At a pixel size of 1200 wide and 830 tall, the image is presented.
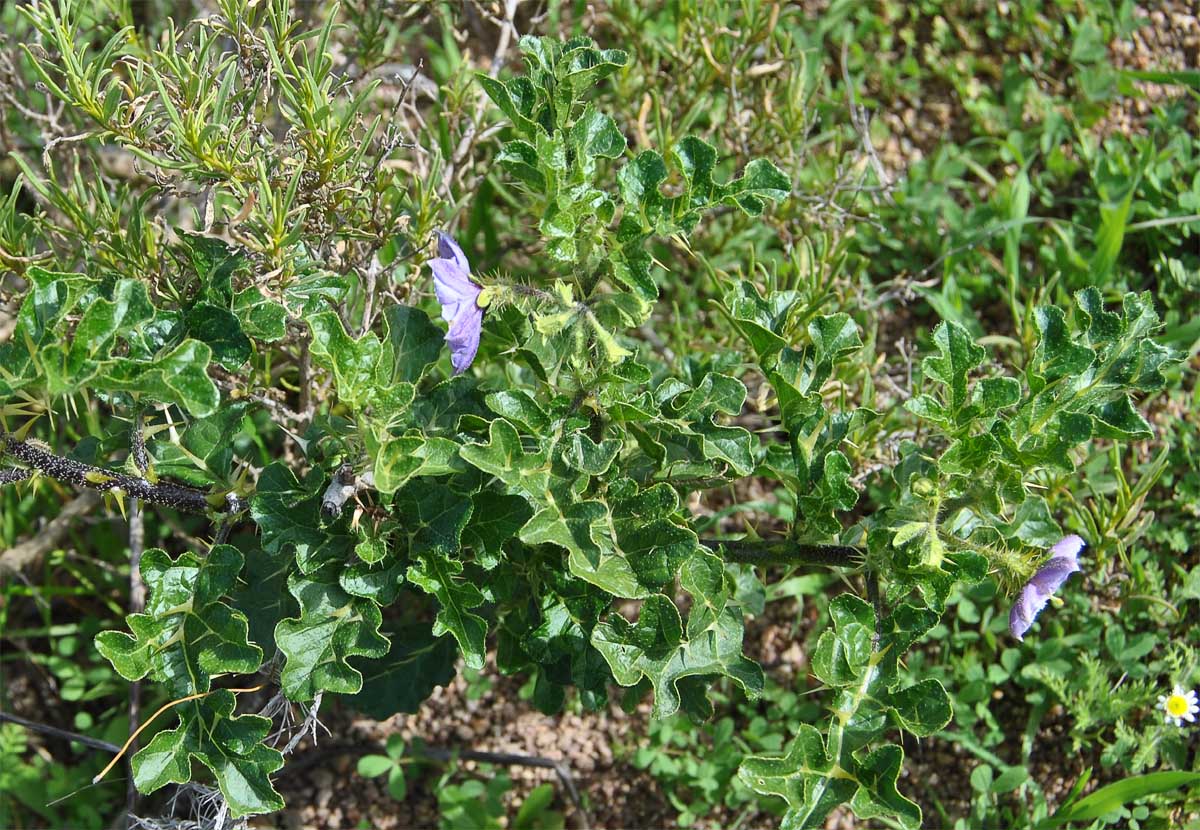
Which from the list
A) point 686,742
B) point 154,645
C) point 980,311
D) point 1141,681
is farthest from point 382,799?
point 980,311

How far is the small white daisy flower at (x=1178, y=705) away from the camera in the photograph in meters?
2.78

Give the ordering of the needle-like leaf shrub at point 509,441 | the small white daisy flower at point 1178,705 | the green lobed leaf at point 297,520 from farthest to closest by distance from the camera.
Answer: the small white daisy flower at point 1178,705
the green lobed leaf at point 297,520
the needle-like leaf shrub at point 509,441

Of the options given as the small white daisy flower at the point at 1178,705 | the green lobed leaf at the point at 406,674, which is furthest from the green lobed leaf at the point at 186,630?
the small white daisy flower at the point at 1178,705

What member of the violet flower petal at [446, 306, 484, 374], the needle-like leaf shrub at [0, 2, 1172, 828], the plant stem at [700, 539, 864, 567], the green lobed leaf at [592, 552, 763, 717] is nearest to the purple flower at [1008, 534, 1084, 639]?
the needle-like leaf shrub at [0, 2, 1172, 828]

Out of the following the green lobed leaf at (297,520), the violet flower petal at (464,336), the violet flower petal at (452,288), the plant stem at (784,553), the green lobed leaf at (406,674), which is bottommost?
the green lobed leaf at (406,674)

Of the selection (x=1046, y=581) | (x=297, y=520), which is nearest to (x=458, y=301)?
(x=297, y=520)

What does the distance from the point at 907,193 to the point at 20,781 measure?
3.16 m

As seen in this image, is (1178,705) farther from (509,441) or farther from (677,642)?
(509,441)

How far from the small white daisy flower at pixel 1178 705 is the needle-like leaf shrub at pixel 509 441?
774 mm

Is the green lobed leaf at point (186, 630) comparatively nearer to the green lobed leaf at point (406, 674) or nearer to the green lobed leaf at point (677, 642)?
the green lobed leaf at point (406, 674)

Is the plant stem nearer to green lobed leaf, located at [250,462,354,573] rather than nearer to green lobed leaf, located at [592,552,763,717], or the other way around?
green lobed leaf, located at [592,552,763,717]

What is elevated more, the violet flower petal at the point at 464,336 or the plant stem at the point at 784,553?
the violet flower petal at the point at 464,336

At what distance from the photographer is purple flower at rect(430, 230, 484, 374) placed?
204 centimetres

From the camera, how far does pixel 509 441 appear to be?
197 cm
